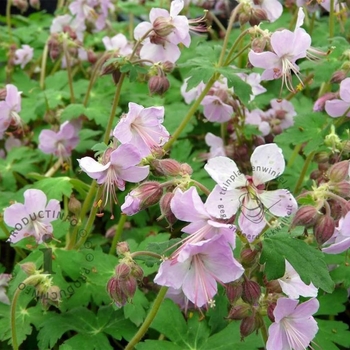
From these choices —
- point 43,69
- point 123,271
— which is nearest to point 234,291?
point 123,271

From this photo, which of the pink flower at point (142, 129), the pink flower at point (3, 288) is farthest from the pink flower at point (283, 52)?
the pink flower at point (3, 288)

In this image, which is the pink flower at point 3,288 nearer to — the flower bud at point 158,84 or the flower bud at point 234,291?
the flower bud at point 158,84

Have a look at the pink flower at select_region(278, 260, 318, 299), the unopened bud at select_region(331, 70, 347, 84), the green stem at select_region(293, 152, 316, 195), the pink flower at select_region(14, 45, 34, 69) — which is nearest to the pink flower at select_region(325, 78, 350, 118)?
the unopened bud at select_region(331, 70, 347, 84)

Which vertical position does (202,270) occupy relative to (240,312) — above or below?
above

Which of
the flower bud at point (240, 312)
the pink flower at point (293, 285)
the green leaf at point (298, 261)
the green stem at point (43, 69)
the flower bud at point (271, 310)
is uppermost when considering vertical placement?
the green leaf at point (298, 261)

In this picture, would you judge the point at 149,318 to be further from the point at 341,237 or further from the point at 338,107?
the point at 338,107

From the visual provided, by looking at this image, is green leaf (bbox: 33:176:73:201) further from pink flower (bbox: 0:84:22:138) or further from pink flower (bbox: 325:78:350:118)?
pink flower (bbox: 325:78:350:118)
